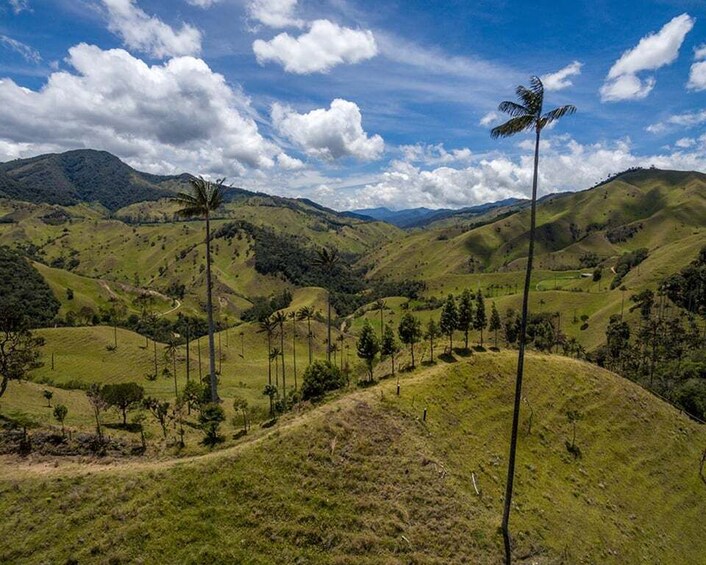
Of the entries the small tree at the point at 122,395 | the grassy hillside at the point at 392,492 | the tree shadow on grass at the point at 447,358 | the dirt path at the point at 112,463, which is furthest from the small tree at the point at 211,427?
the tree shadow on grass at the point at 447,358

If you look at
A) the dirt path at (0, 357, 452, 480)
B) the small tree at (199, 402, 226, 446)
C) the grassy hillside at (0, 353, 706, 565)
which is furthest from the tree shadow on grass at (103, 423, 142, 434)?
the grassy hillside at (0, 353, 706, 565)

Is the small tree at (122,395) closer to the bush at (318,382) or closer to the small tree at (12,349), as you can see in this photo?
the small tree at (12,349)

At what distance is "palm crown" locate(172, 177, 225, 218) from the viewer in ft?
148

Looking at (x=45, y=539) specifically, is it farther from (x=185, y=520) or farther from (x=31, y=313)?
(x=31, y=313)

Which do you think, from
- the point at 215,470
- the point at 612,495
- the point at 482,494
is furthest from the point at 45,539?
the point at 612,495

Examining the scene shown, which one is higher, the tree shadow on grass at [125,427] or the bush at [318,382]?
the bush at [318,382]

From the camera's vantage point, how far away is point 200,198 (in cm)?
4538

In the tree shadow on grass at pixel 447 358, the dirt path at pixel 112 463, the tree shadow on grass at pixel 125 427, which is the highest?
the tree shadow on grass at pixel 447 358

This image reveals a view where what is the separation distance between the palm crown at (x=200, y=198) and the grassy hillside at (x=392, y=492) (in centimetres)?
2410

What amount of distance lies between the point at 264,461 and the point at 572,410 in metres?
42.7

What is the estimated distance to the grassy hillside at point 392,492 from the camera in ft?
85.0

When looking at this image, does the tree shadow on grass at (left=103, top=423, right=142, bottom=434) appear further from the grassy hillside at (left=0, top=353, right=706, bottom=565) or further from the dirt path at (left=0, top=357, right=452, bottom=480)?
the grassy hillside at (left=0, top=353, right=706, bottom=565)

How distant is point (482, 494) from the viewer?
36.6 m

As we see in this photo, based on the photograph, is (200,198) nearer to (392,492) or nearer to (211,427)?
(211,427)
